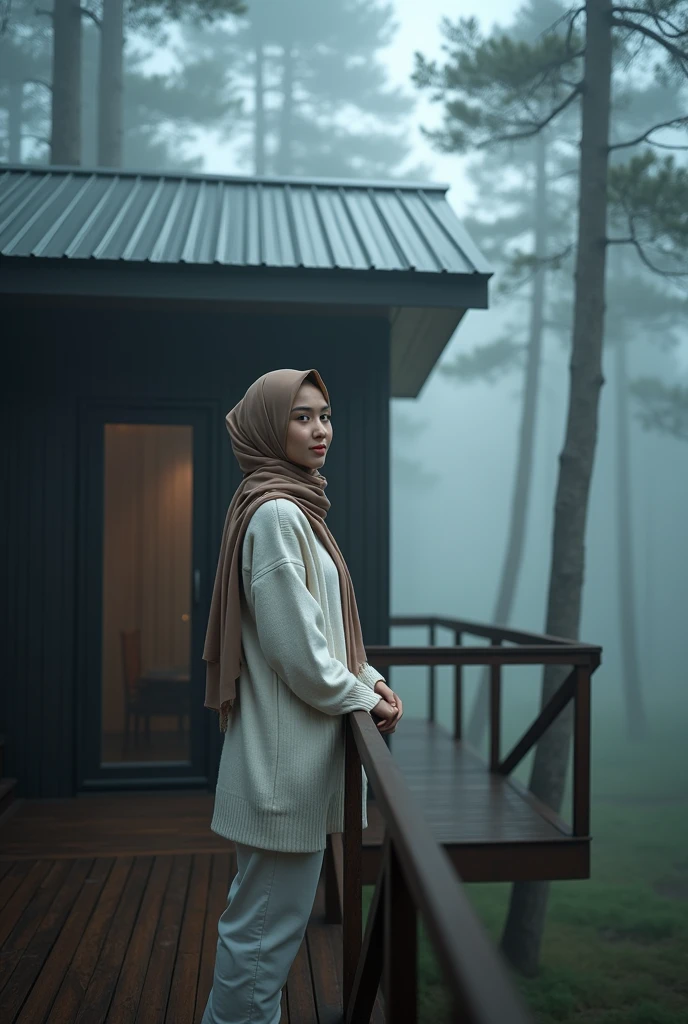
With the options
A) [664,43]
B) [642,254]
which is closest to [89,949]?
[642,254]

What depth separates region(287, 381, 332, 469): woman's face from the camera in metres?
2.28

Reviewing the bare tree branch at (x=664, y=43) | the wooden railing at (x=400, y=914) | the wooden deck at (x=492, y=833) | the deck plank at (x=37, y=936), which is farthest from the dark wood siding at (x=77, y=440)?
the bare tree branch at (x=664, y=43)

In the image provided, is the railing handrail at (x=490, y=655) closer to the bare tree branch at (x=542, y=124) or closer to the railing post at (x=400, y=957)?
the railing post at (x=400, y=957)

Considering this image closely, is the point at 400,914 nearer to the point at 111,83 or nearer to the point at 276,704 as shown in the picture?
the point at 276,704

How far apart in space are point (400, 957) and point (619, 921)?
32.0ft

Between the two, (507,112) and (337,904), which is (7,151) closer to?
(507,112)

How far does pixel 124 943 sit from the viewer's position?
318 cm

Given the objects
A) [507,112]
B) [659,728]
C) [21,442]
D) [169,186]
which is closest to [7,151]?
[507,112]

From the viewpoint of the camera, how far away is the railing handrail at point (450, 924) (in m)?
0.95

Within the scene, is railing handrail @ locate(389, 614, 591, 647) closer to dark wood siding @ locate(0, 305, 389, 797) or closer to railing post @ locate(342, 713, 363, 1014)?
dark wood siding @ locate(0, 305, 389, 797)

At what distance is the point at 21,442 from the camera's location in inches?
202

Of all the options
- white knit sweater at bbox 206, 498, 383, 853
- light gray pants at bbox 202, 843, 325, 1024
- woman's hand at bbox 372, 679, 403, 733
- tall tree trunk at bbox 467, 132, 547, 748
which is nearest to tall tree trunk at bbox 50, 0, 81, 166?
white knit sweater at bbox 206, 498, 383, 853

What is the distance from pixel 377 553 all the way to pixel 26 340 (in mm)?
2380

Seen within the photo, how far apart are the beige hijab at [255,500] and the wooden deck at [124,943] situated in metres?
1.12
